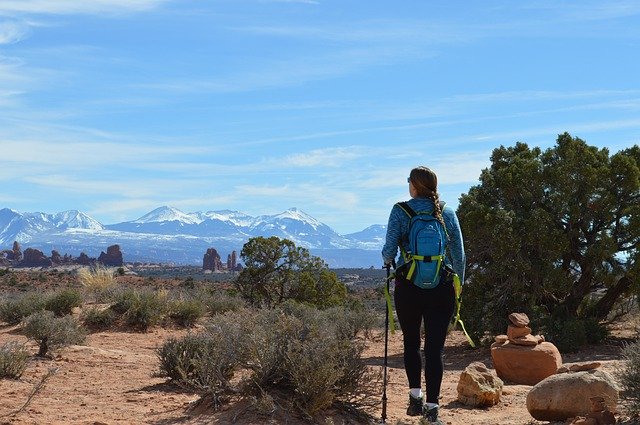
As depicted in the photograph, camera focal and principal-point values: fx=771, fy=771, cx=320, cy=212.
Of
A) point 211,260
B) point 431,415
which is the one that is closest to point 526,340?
point 431,415

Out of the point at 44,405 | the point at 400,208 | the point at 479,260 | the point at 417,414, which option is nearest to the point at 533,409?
the point at 417,414

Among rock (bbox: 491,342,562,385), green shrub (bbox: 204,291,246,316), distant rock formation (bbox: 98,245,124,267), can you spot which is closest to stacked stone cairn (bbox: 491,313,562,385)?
rock (bbox: 491,342,562,385)

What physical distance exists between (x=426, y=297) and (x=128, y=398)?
4076mm

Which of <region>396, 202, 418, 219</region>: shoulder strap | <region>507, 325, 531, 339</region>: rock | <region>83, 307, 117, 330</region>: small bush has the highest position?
<region>396, 202, 418, 219</region>: shoulder strap

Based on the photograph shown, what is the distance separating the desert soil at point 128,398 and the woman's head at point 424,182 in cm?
205

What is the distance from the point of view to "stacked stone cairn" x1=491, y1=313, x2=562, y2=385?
12.2 metres

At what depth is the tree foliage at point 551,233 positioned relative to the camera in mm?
16719

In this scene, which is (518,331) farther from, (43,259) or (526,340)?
(43,259)

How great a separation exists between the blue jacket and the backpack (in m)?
0.05

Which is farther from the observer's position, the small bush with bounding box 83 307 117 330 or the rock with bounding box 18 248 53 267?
the rock with bounding box 18 248 53 267

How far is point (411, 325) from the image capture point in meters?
6.95

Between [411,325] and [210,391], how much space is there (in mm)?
2161

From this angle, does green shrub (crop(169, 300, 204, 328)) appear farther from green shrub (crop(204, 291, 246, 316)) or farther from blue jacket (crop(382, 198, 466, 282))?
blue jacket (crop(382, 198, 466, 282))

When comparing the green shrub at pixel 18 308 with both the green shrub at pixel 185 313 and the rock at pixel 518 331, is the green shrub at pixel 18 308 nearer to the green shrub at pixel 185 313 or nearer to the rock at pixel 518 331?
the green shrub at pixel 185 313
